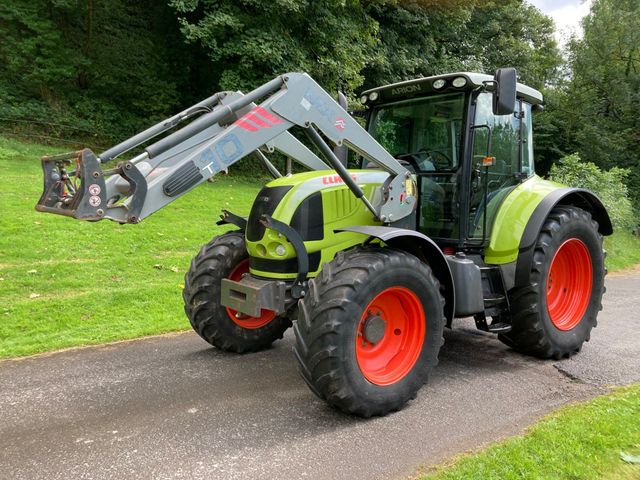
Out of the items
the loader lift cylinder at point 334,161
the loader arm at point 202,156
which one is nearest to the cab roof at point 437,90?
the loader arm at point 202,156

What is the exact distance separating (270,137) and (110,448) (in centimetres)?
210

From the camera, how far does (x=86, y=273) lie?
6.70m

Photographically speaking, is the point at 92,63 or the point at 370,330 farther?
the point at 92,63

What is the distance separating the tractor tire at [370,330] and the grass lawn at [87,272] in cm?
250

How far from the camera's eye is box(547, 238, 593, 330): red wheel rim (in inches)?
191

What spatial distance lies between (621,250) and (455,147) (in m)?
9.68

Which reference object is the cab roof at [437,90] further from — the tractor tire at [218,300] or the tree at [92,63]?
the tree at [92,63]

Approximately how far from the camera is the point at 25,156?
540 inches

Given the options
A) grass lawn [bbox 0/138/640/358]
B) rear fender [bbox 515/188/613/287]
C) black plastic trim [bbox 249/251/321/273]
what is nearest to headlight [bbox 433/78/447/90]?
rear fender [bbox 515/188/613/287]

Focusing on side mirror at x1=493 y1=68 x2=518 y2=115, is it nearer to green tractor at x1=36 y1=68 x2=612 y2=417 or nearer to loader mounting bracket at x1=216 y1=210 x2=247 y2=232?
green tractor at x1=36 y1=68 x2=612 y2=417

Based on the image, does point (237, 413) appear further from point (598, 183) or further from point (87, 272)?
point (598, 183)

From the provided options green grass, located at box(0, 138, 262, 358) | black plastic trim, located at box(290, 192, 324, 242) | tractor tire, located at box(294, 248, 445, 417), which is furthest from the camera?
green grass, located at box(0, 138, 262, 358)

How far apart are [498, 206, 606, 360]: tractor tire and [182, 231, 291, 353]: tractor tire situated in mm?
2246

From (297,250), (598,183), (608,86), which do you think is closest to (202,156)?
(297,250)
